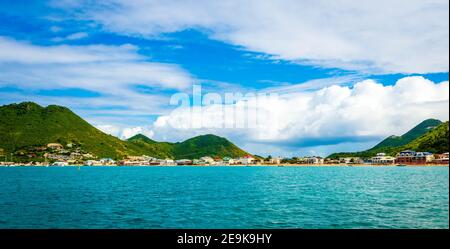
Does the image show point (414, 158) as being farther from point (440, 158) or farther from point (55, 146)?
point (55, 146)

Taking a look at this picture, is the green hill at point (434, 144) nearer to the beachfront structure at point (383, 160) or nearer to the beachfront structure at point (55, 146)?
the beachfront structure at point (383, 160)

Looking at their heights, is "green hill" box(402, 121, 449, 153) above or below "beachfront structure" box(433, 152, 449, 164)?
above

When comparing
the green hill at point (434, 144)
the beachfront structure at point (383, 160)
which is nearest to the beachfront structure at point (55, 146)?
the beachfront structure at point (383, 160)

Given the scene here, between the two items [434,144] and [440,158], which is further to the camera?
[434,144]

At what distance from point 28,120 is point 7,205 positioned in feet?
354

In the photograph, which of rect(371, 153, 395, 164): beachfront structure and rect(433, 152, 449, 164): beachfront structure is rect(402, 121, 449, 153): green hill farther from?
rect(371, 153, 395, 164): beachfront structure

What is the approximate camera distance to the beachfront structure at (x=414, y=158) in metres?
148

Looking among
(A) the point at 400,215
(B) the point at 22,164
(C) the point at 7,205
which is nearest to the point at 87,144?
(B) the point at 22,164

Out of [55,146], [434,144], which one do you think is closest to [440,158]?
[434,144]

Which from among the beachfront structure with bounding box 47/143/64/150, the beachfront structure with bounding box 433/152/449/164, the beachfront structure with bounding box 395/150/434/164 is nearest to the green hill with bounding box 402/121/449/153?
the beachfront structure with bounding box 433/152/449/164

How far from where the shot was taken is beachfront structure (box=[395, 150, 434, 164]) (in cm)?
14786

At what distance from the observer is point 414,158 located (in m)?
157

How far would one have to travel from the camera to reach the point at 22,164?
543 feet
